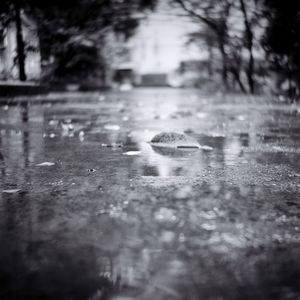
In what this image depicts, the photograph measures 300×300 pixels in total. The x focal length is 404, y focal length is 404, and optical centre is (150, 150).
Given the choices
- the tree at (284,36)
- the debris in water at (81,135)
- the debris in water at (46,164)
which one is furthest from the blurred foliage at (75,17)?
the debris in water at (46,164)

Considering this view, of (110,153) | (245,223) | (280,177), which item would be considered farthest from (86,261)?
(110,153)

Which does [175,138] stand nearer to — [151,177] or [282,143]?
[282,143]

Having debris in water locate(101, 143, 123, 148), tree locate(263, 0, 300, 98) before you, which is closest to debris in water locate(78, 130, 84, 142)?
debris in water locate(101, 143, 123, 148)

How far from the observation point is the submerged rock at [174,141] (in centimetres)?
327

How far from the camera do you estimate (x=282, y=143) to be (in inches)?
143

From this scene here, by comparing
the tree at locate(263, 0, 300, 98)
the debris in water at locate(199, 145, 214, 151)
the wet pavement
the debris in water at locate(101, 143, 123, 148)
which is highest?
the tree at locate(263, 0, 300, 98)

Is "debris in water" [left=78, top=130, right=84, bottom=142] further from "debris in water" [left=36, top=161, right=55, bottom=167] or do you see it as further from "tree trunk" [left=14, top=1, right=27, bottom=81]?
"tree trunk" [left=14, top=1, right=27, bottom=81]

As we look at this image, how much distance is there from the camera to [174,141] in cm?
335

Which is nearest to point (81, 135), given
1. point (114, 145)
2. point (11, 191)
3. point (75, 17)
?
point (114, 145)

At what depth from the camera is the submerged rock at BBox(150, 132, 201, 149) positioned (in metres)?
3.27

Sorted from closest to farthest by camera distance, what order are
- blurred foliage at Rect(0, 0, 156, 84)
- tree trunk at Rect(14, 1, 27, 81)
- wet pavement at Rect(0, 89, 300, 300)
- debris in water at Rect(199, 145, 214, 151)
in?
wet pavement at Rect(0, 89, 300, 300), debris in water at Rect(199, 145, 214, 151), blurred foliage at Rect(0, 0, 156, 84), tree trunk at Rect(14, 1, 27, 81)

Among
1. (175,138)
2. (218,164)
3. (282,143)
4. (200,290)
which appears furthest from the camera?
(282,143)

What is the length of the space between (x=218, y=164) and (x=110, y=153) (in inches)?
33.9

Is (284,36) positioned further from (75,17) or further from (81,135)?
(81,135)
